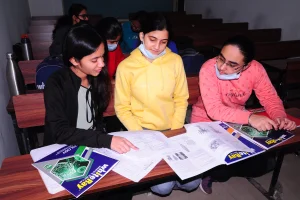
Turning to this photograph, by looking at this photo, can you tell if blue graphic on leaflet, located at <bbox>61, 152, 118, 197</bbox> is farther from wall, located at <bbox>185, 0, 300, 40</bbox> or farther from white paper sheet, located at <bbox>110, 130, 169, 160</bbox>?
wall, located at <bbox>185, 0, 300, 40</bbox>

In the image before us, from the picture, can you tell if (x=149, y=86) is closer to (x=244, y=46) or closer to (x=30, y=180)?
(x=244, y=46)

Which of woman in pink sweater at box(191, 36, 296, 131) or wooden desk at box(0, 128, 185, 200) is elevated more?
woman in pink sweater at box(191, 36, 296, 131)

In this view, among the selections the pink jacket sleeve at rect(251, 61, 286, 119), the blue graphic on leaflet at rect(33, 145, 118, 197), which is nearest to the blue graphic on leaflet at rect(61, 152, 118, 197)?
the blue graphic on leaflet at rect(33, 145, 118, 197)

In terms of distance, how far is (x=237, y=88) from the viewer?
172 centimetres

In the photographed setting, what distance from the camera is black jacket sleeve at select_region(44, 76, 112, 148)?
47.8 inches

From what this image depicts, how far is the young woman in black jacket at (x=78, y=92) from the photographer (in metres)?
1.23

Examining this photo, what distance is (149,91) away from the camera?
158 centimetres

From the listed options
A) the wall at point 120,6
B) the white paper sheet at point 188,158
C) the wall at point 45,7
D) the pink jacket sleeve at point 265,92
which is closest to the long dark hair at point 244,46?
the pink jacket sleeve at point 265,92

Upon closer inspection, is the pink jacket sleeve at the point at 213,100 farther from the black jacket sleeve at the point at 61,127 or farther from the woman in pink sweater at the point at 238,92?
the black jacket sleeve at the point at 61,127

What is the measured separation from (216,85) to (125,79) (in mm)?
630

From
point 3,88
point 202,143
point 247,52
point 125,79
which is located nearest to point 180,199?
point 202,143

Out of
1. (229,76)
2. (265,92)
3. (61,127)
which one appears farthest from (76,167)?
(265,92)

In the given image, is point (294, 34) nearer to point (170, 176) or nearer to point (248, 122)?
point (248, 122)

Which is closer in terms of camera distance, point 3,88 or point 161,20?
point 161,20
